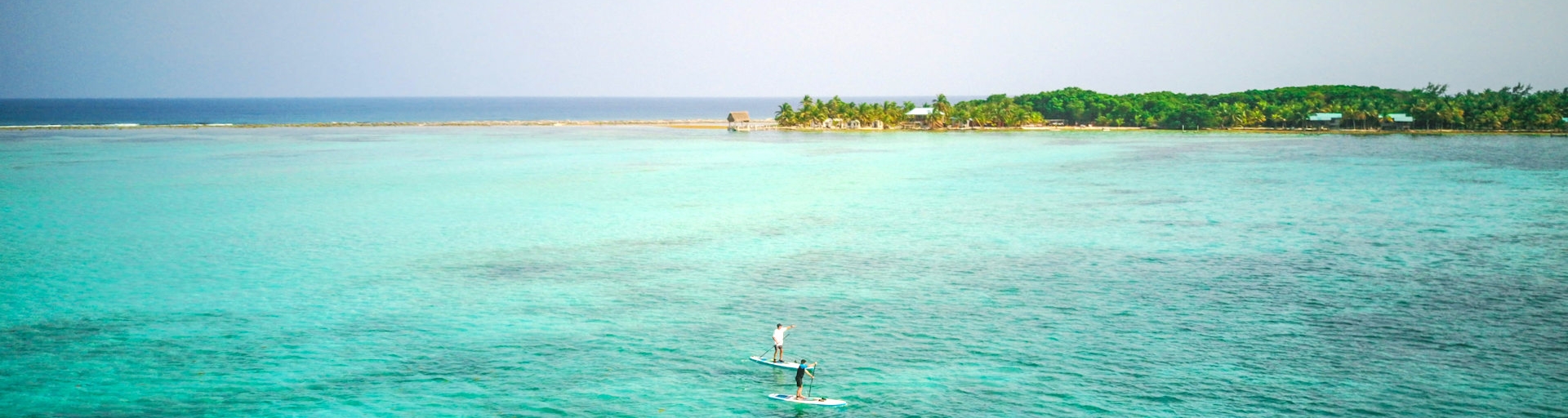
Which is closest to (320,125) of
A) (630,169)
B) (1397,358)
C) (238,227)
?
(630,169)

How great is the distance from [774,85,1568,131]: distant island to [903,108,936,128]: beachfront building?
0.55 feet

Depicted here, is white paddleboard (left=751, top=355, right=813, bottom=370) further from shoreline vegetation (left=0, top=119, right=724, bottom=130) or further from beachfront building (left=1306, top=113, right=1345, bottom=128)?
shoreline vegetation (left=0, top=119, right=724, bottom=130)

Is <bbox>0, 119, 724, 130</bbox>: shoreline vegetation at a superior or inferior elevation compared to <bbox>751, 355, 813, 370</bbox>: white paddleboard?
superior

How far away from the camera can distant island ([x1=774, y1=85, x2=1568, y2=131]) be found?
140 meters

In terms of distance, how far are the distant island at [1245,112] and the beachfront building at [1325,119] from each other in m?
0.11

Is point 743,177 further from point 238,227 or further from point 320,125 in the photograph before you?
point 320,125

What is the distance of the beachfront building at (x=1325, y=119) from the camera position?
14589cm

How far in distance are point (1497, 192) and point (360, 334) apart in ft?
202

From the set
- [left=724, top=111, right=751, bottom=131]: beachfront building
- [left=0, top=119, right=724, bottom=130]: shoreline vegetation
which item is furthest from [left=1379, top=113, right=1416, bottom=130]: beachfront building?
[left=0, top=119, right=724, bottom=130]: shoreline vegetation

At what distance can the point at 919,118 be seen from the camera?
166875 millimetres

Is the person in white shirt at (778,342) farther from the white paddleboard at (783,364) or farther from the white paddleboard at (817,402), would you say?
the white paddleboard at (817,402)

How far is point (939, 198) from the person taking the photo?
61188 millimetres

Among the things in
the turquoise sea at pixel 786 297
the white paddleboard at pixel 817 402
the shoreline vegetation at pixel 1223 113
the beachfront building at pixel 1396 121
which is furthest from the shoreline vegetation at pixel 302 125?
the white paddleboard at pixel 817 402

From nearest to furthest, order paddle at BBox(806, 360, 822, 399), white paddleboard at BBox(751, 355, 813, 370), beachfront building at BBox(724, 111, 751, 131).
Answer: paddle at BBox(806, 360, 822, 399) < white paddleboard at BBox(751, 355, 813, 370) < beachfront building at BBox(724, 111, 751, 131)
